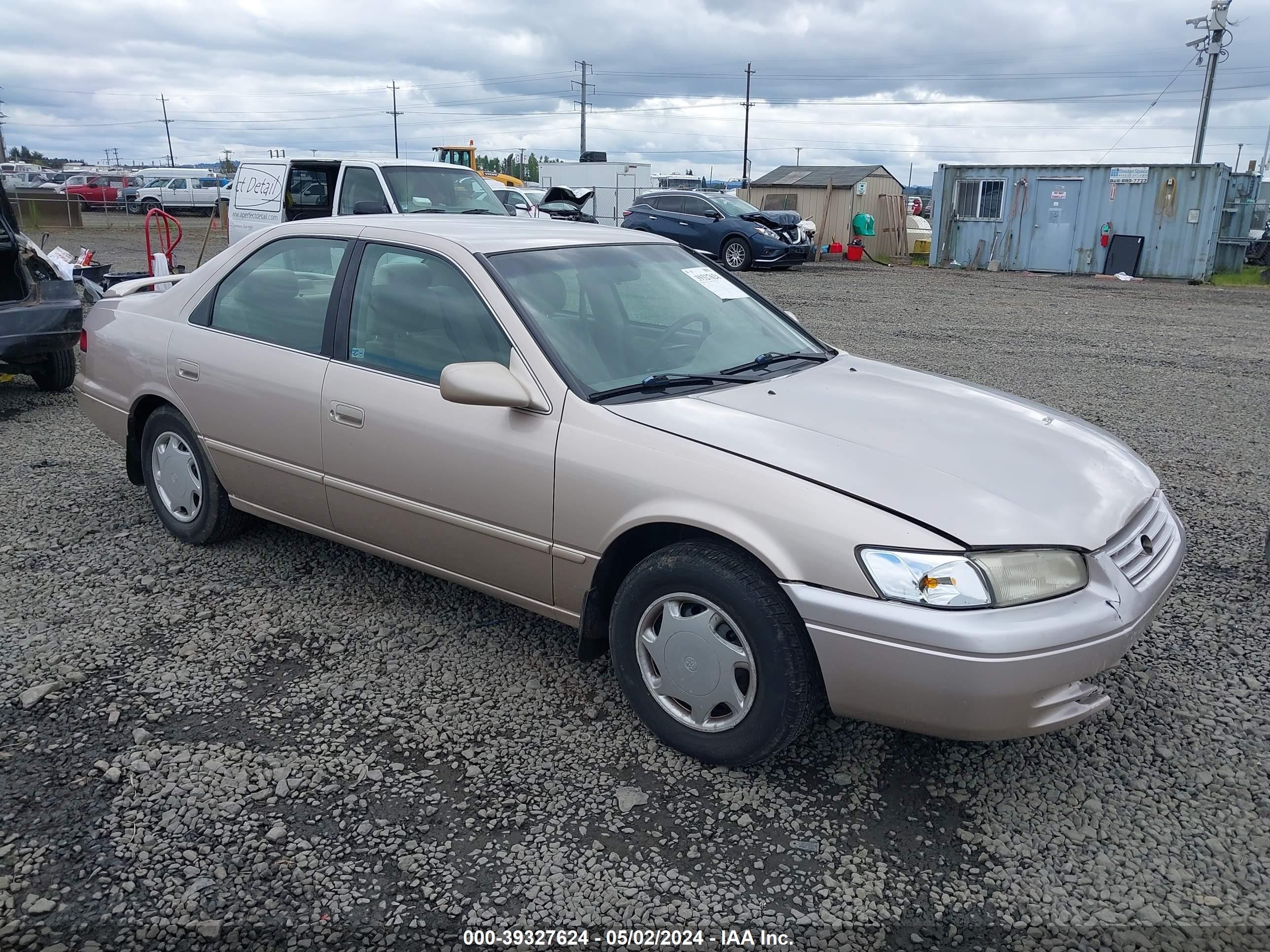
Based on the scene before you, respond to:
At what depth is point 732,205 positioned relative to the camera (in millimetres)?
21609

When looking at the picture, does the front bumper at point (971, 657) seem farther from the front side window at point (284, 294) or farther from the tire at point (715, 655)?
the front side window at point (284, 294)

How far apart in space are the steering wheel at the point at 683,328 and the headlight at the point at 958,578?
4.36ft

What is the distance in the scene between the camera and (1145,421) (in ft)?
24.5

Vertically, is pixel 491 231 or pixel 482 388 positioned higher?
pixel 491 231

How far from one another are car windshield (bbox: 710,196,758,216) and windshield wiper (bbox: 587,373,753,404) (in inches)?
728

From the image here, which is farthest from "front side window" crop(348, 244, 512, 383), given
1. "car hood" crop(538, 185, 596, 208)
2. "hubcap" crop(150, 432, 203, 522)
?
"car hood" crop(538, 185, 596, 208)

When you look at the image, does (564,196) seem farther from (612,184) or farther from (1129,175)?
(1129,175)

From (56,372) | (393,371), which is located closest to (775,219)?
(56,372)

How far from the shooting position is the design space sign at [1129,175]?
72.3ft

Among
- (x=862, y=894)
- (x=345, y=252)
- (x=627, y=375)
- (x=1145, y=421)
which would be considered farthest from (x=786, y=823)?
(x=1145, y=421)

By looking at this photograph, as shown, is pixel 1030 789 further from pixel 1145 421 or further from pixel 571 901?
pixel 1145 421

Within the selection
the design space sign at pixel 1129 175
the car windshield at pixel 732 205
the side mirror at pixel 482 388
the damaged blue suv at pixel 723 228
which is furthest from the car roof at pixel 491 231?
the design space sign at pixel 1129 175

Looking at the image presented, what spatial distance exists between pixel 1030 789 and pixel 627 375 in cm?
178

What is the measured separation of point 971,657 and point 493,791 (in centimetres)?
139
